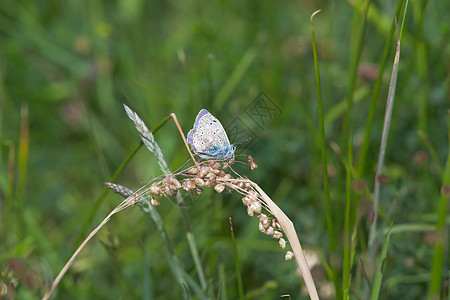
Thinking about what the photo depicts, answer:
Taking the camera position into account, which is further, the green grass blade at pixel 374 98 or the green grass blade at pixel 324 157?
the green grass blade at pixel 374 98

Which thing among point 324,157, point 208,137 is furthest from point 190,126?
point 324,157

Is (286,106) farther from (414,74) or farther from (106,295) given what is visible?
(106,295)

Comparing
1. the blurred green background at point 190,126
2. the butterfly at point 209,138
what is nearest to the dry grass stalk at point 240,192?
the butterfly at point 209,138

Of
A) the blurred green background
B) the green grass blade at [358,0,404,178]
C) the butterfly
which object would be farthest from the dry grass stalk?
the green grass blade at [358,0,404,178]

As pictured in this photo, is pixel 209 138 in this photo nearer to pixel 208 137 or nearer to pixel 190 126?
pixel 208 137

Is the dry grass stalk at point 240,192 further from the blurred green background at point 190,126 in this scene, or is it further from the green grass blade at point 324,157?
the blurred green background at point 190,126

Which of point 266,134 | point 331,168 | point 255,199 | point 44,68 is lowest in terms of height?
point 331,168

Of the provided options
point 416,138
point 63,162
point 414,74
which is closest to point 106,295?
point 63,162
